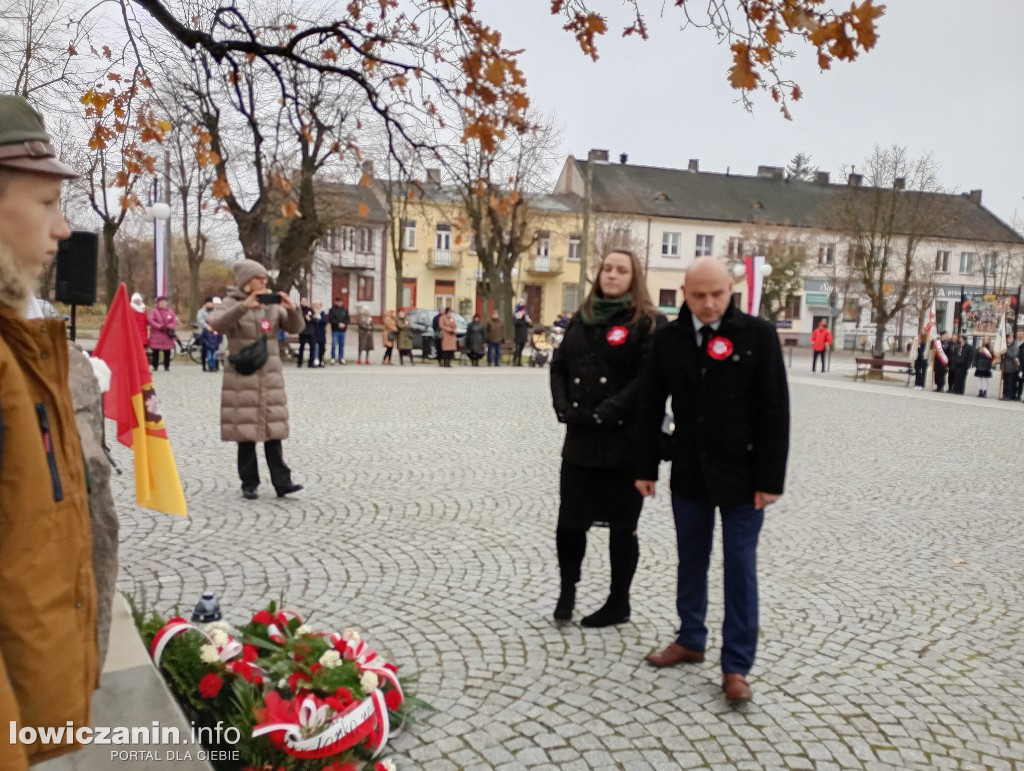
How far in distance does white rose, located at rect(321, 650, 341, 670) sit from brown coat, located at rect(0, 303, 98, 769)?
132cm

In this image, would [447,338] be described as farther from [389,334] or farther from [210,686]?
[210,686]

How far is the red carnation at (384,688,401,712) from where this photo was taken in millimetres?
3008

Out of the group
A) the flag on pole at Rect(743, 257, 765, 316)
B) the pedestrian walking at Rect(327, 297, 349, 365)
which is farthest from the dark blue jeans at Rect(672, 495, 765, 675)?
the pedestrian walking at Rect(327, 297, 349, 365)

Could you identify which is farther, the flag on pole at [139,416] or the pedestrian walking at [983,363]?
the pedestrian walking at [983,363]

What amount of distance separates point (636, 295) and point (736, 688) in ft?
6.18

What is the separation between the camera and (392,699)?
3.01 m

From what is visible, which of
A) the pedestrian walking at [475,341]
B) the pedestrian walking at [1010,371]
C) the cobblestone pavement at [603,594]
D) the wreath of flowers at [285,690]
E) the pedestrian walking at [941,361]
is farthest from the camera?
the pedestrian walking at [475,341]

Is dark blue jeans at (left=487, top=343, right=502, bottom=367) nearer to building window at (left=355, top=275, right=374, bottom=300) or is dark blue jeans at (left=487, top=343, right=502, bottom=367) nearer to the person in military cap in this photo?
the person in military cap

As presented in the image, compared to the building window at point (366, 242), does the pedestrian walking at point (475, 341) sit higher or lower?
lower

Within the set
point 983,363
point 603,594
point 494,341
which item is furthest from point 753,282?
point 603,594

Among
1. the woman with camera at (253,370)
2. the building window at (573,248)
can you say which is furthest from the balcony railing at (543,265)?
the woman with camera at (253,370)

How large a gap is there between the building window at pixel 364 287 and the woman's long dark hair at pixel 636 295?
169 ft

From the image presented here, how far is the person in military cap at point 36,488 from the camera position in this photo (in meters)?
1.40

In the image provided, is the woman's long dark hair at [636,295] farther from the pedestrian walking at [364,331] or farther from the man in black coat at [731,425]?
the pedestrian walking at [364,331]
